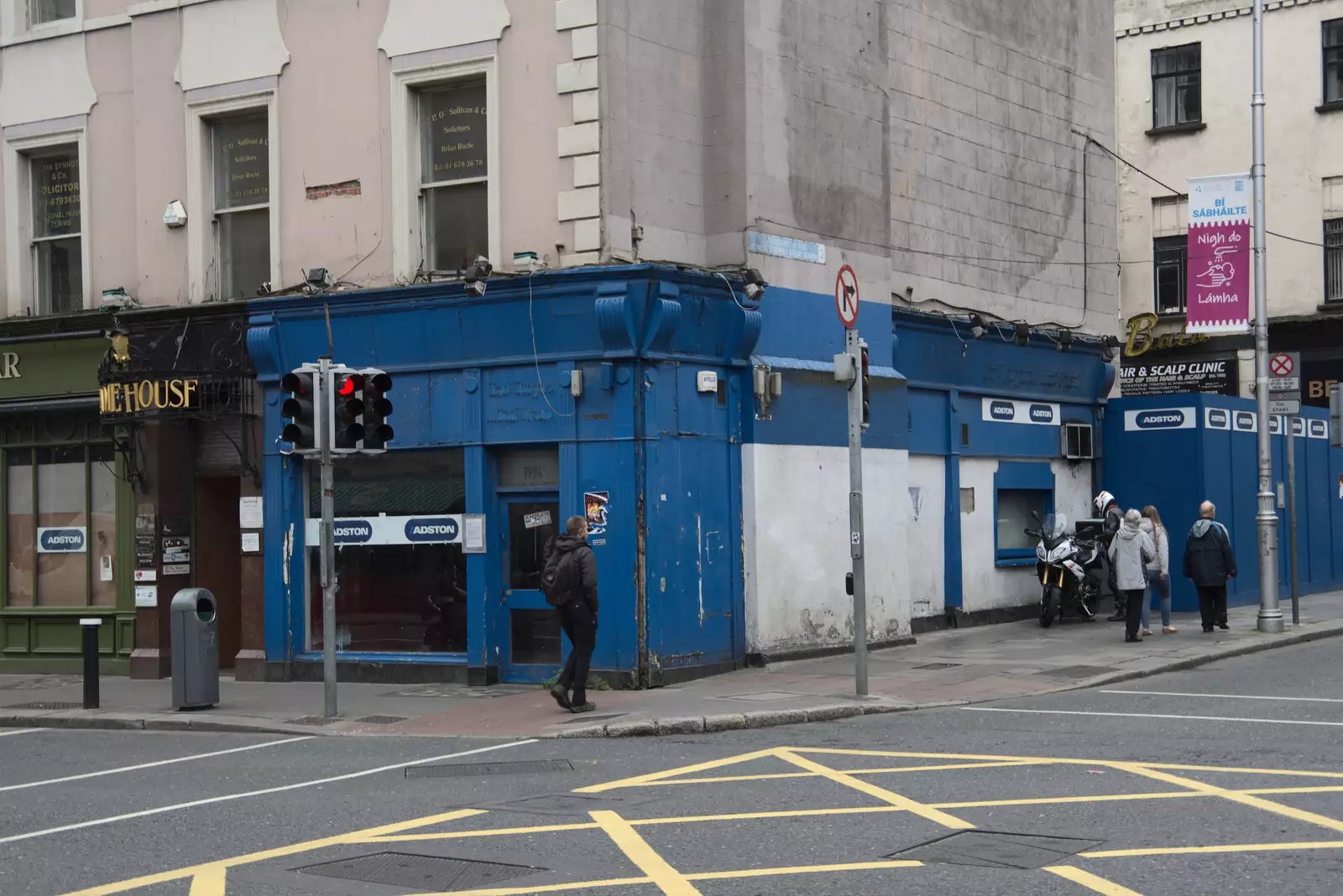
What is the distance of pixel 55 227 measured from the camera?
21.1 metres

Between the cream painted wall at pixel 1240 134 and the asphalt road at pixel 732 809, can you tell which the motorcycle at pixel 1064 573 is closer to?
the asphalt road at pixel 732 809

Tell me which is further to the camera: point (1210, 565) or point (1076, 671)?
point (1210, 565)

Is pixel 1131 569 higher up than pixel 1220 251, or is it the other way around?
pixel 1220 251

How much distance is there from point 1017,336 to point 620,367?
936 centimetres

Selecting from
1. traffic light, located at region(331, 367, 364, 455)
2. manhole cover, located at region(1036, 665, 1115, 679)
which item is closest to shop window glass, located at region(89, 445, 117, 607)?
traffic light, located at region(331, 367, 364, 455)

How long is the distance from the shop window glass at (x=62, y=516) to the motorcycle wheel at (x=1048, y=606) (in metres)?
Result: 13.2

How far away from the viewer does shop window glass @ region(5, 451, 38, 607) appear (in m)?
21.0

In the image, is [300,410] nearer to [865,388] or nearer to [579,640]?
[579,640]

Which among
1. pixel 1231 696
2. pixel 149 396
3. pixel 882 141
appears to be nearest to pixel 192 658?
pixel 149 396

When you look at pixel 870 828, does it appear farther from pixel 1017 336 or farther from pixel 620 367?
pixel 1017 336

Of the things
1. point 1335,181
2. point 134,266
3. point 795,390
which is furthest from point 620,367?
point 1335,181

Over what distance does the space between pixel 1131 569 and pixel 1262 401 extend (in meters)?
3.13

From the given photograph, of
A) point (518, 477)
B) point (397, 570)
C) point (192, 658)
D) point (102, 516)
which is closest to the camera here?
point (192, 658)

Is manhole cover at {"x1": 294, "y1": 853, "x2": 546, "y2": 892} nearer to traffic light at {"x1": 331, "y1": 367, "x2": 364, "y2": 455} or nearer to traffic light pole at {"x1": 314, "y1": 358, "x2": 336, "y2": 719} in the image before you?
traffic light pole at {"x1": 314, "y1": 358, "x2": 336, "y2": 719}
